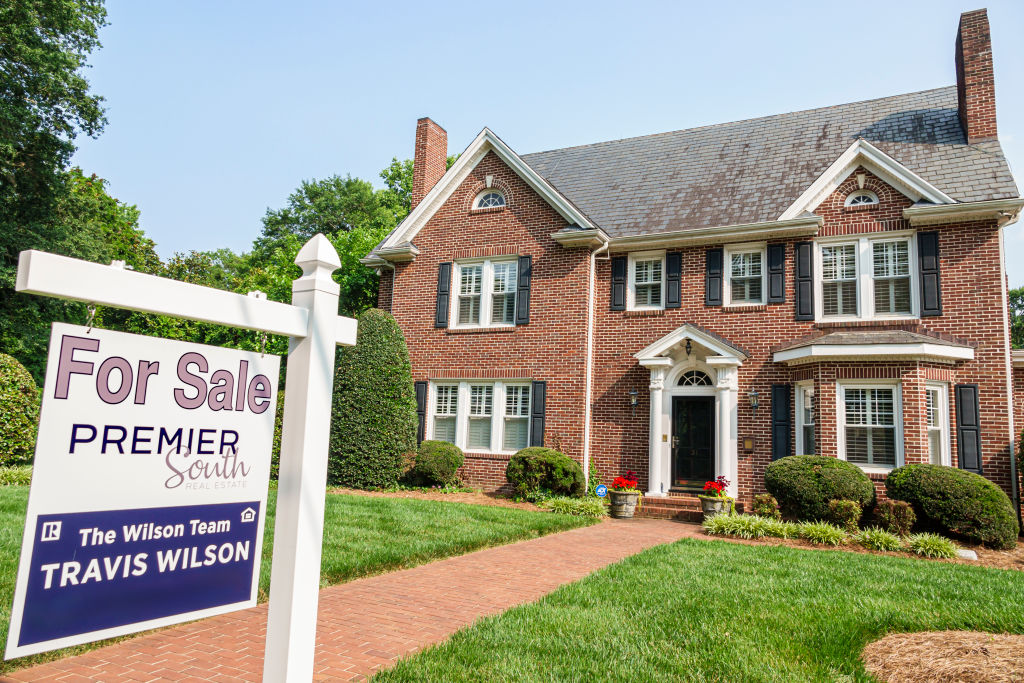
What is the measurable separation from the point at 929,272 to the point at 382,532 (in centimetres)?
1107

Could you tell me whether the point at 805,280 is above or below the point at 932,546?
above

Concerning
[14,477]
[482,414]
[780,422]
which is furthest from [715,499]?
[14,477]

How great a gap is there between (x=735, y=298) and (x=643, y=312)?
1957mm

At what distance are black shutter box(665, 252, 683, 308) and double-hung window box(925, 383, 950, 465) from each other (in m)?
4.97

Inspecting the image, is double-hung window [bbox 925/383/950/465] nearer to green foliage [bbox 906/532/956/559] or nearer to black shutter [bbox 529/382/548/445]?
green foliage [bbox 906/532/956/559]

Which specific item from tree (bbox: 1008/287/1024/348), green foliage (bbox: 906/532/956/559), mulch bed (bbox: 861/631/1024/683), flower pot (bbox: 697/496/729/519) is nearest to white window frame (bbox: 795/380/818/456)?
flower pot (bbox: 697/496/729/519)

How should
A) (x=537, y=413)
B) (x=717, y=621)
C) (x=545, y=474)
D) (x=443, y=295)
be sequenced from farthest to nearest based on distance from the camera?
(x=443, y=295)
(x=537, y=413)
(x=545, y=474)
(x=717, y=621)

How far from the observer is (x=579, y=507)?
12961mm

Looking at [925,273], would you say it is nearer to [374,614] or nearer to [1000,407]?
[1000,407]

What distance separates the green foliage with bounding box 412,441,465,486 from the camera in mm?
15031

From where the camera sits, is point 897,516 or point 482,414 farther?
point 482,414

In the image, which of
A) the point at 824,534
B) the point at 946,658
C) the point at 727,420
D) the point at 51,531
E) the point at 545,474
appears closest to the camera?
the point at 51,531

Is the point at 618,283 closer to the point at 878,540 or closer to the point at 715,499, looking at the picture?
the point at 715,499

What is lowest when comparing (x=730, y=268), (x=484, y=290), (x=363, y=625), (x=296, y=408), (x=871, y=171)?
(x=363, y=625)
